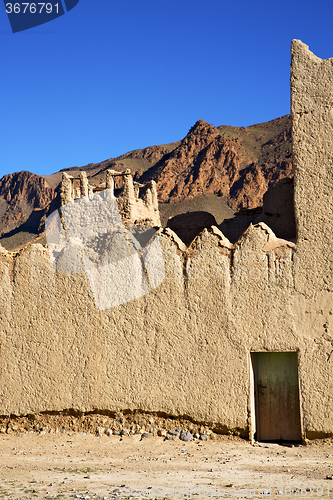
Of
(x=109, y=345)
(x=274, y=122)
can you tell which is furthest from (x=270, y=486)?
(x=274, y=122)

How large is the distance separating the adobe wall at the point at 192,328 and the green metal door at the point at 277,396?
0.33m

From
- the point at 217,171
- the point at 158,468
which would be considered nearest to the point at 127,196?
the point at 158,468

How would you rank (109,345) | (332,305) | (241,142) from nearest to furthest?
(332,305) → (109,345) → (241,142)

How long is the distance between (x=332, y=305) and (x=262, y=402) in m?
1.56

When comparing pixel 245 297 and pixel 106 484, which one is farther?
pixel 245 297

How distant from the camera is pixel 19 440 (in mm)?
6914

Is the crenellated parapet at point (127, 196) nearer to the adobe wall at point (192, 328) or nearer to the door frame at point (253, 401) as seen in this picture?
the adobe wall at point (192, 328)

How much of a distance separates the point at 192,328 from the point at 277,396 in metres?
1.37

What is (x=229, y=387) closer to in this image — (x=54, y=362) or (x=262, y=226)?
(x=262, y=226)

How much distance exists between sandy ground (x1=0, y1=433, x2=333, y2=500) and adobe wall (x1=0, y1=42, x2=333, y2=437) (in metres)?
0.40

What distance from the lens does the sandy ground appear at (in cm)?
440

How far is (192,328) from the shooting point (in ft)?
21.0

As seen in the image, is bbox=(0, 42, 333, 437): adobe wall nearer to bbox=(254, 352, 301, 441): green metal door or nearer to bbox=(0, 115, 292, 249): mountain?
bbox=(254, 352, 301, 441): green metal door

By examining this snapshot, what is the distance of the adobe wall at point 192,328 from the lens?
5.95 m
